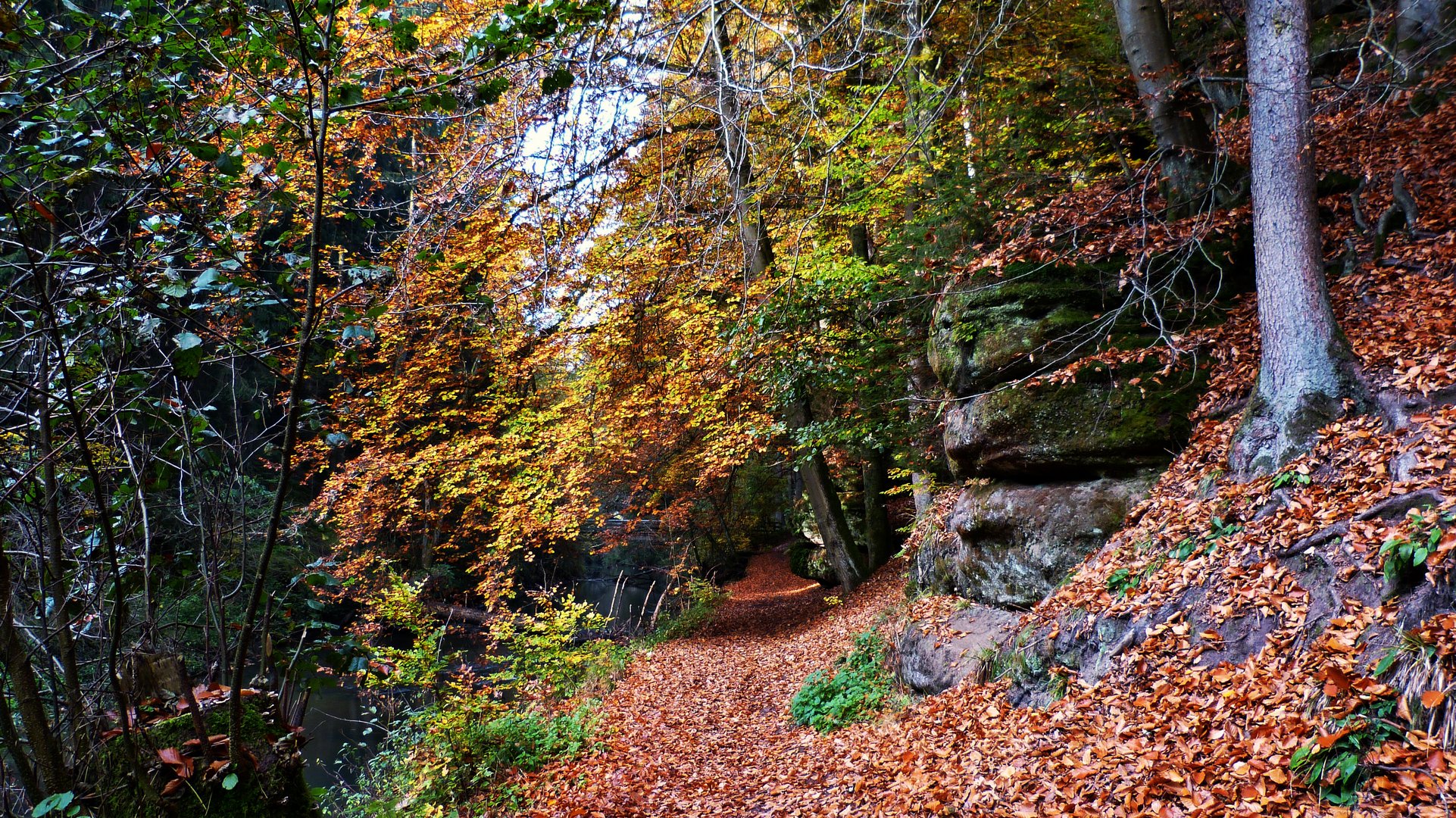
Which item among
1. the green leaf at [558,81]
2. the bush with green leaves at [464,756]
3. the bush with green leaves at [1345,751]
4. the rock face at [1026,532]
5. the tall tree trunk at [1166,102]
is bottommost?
the bush with green leaves at [464,756]

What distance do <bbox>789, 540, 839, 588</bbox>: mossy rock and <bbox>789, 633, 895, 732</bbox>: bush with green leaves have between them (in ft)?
24.1

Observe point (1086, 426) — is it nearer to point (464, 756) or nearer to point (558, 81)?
point (558, 81)

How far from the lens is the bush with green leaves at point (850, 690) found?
275 inches

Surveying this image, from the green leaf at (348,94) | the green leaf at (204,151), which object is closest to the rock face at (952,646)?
the green leaf at (348,94)

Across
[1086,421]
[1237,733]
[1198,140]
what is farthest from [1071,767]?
[1198,140]

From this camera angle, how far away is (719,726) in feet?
26.0

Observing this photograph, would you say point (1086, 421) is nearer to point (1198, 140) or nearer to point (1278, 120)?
point (1278, 120)

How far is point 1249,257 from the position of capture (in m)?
6.87

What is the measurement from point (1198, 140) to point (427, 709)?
30.8ft

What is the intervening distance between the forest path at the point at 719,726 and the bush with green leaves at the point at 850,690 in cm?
22

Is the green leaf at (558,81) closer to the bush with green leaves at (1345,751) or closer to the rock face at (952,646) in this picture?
the bush with green leaves at (1345,751)

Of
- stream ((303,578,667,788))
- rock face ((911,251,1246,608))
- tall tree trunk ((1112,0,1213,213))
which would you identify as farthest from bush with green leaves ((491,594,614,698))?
tall tree trunk ((1112,0,1213,213))

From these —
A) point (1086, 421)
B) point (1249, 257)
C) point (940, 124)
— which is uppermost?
point (940, 124)

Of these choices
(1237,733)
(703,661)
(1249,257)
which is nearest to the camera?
(1237,733)
